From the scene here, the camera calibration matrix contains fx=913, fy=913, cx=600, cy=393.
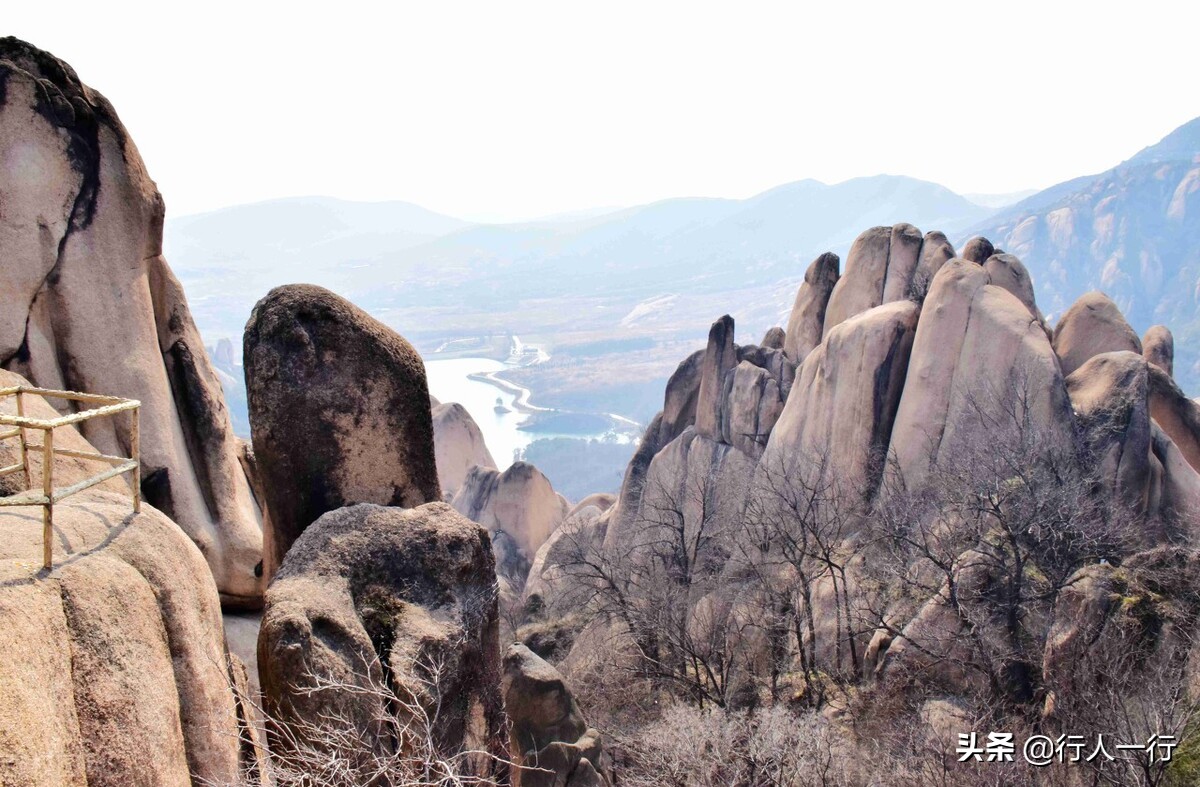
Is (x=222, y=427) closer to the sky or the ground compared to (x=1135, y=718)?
closer to the sky

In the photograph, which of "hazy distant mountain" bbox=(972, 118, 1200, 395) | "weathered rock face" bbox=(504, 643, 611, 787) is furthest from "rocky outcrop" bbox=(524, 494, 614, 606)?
"hazy distant mountain" bbox=(972, 118, 1200, 395)

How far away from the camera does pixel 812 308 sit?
29.6 metres

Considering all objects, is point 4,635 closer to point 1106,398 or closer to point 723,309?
point 1106,398

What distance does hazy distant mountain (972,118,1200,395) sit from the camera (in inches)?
6088

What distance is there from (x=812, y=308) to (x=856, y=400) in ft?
26.3

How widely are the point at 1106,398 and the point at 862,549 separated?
228 inches

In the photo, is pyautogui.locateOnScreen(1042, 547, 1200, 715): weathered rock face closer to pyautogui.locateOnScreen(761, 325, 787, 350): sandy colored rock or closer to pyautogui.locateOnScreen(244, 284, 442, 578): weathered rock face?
pyautogui.locateOnScreen(244, 284, 442, 578): weathered rock face

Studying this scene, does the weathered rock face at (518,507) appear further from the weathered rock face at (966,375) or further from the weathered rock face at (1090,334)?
the weathered rock face at (1090,334)

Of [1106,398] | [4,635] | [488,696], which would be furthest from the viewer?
[1106,398]

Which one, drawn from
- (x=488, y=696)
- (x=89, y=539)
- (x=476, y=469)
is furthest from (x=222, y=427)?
(x=476, y=469)

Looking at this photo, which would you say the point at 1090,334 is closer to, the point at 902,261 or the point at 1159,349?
the point at 1159,349

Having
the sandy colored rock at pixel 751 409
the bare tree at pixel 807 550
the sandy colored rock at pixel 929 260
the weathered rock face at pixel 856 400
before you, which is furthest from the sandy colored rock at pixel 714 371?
the sandy colored rock at pixel 929 260

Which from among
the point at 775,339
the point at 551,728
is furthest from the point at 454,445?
the point at 551,728

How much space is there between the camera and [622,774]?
45.0 feet
